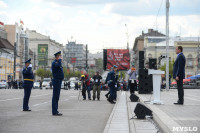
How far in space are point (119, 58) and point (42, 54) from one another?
78.8m

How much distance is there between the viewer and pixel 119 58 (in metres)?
62.8

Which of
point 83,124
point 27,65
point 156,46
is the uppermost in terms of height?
point 156,46

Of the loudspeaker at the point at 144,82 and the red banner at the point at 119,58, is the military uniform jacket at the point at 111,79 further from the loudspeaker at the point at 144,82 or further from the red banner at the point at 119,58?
the red banner at the point at 119,58

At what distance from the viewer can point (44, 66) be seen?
13725 centimetres

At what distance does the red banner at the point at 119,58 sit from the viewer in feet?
204

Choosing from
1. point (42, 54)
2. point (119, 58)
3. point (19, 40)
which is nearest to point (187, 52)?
point (119, 58)

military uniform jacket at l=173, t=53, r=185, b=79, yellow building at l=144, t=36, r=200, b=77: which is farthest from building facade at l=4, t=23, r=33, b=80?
military uniform jacket at l=173, t=53, r=185, b=79

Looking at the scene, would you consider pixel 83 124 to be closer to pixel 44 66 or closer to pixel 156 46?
pixel 156 46

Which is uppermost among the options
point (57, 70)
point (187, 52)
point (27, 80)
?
point (187, 52)

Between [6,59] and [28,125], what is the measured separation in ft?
290

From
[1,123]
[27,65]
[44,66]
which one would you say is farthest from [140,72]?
[44,66]

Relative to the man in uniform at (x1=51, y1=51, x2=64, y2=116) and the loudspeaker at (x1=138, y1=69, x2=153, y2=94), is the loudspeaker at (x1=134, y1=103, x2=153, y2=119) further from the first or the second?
the loudspeaker at (x1=138, y1=69, x2=153, y2=94)

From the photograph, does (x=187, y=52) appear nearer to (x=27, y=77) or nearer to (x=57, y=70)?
(x=27, y=77)

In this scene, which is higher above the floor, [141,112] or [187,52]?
[187,52]
